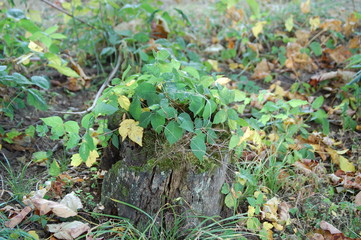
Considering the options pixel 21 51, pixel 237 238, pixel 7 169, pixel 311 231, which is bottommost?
pixel 311 231

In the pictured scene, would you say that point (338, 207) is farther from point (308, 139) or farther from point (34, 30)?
point (34, 30)

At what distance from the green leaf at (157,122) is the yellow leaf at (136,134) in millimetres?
81

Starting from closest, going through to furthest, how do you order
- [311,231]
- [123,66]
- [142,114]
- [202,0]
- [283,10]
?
[142,114] < [311,231] < [123,66] < [283,10] < [202,0]

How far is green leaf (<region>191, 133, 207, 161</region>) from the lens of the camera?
200 centimetres

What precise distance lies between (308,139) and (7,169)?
206 cm

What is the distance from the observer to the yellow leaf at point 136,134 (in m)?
2.06

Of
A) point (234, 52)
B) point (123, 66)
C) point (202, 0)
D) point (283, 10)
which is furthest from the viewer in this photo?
point (202, 0)

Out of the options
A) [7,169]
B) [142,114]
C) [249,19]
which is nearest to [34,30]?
[7,169]

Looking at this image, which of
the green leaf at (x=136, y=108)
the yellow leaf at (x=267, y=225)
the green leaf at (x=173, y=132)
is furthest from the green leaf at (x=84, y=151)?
the yellow leaf at (x=267, y=225)

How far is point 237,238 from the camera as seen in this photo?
2.11m

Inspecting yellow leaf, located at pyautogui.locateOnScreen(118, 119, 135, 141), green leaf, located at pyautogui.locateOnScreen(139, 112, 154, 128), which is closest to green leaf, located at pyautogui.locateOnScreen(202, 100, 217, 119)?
green leaf, located at pyautogui.locateOnScreen(139, 112, 154, 128)

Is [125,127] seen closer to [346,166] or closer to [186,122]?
[186,122]

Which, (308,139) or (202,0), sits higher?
(202,0)

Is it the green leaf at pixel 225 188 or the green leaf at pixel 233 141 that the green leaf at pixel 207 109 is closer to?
the green leaf at pixel 233 141
